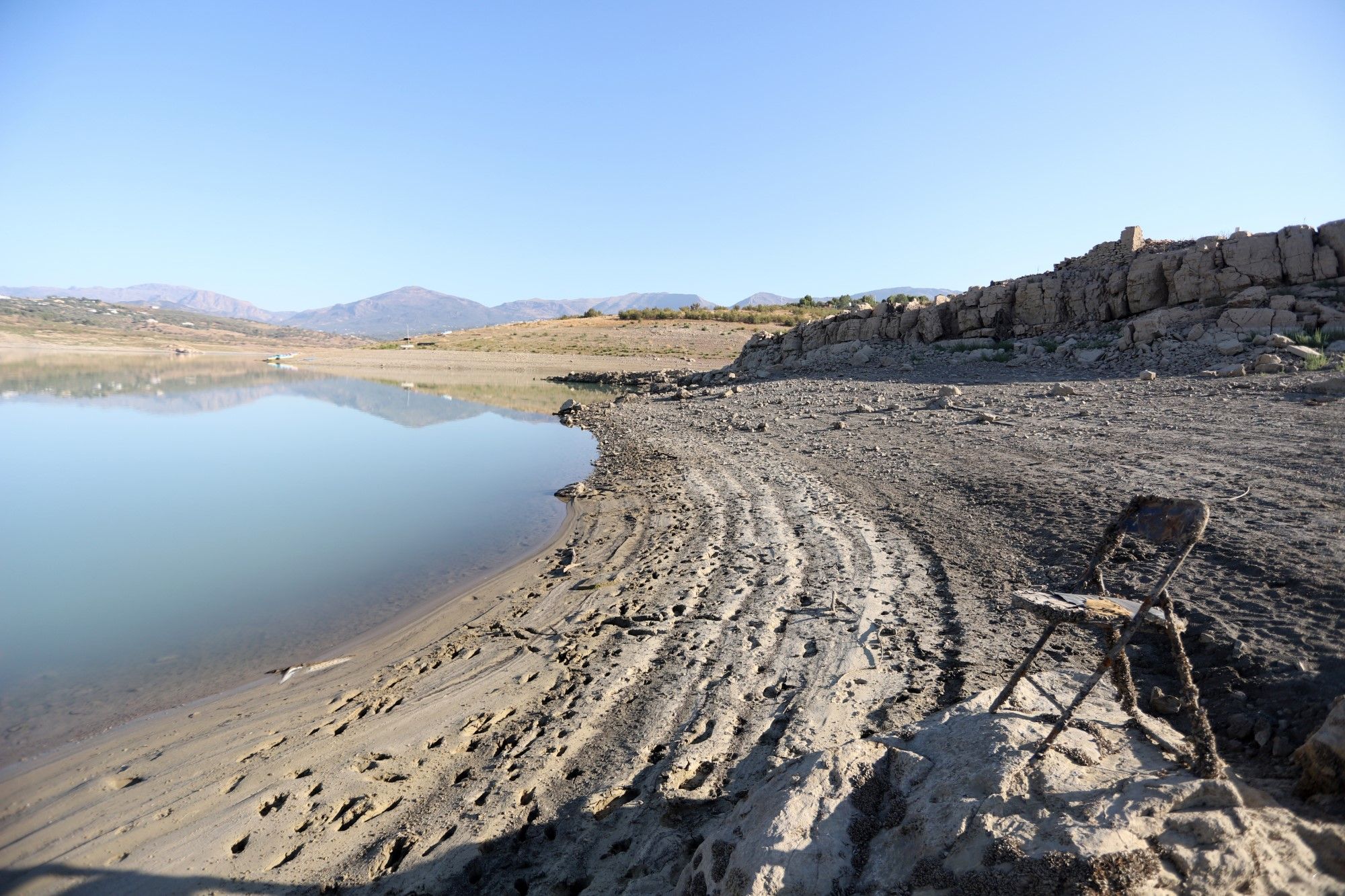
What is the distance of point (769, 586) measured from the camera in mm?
6648

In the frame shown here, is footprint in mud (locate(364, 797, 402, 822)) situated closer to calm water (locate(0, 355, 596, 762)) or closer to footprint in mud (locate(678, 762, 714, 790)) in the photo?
footprint in mud (locate(678, 762, 714, 790))

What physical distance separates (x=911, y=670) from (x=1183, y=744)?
6.09ft

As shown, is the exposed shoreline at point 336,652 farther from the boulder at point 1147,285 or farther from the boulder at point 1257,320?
the boulder at point 1147,285

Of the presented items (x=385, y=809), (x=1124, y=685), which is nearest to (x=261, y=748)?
(x=385, y=809)

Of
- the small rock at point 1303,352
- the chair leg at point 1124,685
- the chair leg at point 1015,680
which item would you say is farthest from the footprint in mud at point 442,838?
the small rock at point 1303,352

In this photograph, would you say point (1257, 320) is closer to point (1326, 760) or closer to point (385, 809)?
point (1326, 760)

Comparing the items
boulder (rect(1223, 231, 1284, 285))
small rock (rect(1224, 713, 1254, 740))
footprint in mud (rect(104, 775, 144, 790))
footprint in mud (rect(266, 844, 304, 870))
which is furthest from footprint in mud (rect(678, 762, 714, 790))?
boulder (rect(1223, 231, 1284, 285))

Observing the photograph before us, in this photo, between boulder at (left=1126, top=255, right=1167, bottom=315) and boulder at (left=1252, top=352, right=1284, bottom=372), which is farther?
boulder at (left=1126, top=255, right=1167, bottom=315)

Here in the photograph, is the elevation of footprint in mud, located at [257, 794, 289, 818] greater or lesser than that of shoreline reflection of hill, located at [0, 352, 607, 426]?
lesser

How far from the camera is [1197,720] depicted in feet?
8.68

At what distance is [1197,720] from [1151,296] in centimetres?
2110

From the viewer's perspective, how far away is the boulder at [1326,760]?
Result: 2229 millimetres

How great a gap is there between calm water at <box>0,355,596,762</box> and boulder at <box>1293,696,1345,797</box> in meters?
7.28

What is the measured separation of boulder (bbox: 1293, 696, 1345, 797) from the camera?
7.31 feet
